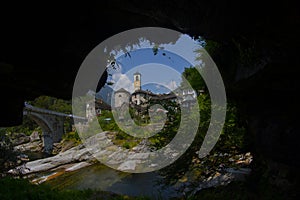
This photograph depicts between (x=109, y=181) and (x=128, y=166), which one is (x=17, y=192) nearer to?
(x=109, y=181)

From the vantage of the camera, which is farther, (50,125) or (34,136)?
(34,136)

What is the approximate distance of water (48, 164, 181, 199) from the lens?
7.13 m

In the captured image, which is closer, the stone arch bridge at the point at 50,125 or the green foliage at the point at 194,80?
the green foliage at the point at 194,80

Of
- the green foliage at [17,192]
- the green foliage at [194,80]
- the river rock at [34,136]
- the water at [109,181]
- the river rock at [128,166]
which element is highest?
the green foliage at [194,80]

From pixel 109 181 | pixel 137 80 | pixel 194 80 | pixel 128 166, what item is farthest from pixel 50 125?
pixel 194 80

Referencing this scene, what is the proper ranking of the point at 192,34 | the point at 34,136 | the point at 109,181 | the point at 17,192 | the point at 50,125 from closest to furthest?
1. the point at 192,34
2. the point at 17,192
3. the point at 109,181
4. the point at 50,125
5. the point at 34,136

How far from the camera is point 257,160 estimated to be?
153 inches

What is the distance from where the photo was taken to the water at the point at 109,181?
7.13 meters

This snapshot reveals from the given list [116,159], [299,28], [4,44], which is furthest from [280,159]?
[116,159]

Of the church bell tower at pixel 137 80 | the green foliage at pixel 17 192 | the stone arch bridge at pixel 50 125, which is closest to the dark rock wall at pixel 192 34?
the church bell tower at pixel 137 80

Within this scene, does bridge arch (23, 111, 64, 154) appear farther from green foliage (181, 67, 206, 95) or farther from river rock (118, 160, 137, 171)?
green foliage (181, 67, 206, 95)

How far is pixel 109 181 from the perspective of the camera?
8344mm

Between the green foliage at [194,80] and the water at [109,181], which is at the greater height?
the green foliage at [194,80]

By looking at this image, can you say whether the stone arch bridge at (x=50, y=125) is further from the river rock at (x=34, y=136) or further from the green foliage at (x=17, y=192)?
the green foliage at (x=17, y=192)
